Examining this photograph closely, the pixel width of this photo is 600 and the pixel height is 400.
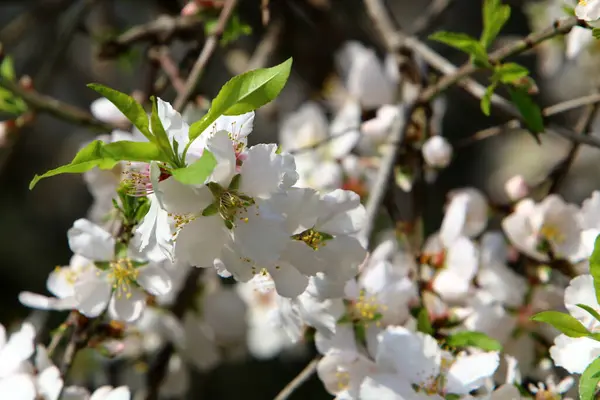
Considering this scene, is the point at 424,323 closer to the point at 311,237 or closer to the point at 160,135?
the point at 311,237

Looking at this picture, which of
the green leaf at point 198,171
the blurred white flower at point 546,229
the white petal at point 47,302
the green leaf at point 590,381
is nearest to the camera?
the green leaf at point 198,171

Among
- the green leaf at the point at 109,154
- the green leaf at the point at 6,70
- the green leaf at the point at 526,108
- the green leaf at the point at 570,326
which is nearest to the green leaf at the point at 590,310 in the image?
the green leaf at the point at 570,326

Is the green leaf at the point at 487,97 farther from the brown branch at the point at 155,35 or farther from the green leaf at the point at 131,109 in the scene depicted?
the brown branch at the point at 155,35

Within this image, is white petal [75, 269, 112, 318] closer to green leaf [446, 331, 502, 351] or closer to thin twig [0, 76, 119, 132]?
thin twig [0, 76, 119, 132]

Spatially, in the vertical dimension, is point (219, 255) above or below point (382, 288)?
above

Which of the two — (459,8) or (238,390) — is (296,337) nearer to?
(238,390)

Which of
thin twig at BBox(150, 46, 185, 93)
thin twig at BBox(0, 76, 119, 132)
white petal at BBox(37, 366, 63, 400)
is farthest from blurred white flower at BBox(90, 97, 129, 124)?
white petal at BBox(37, 366, 63, 400)

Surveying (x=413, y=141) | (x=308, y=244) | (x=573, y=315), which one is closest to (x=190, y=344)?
(x=413, y=141)
